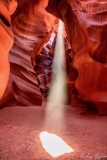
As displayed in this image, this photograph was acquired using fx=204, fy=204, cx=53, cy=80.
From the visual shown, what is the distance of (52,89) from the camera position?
736 cm

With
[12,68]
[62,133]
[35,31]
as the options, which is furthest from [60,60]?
[62,133]

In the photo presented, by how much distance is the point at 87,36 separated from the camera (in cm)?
427

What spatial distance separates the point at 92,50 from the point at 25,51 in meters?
1.75

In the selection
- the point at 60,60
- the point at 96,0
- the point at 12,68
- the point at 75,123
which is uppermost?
the point at 96,0

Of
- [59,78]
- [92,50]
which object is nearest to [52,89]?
[59,78]

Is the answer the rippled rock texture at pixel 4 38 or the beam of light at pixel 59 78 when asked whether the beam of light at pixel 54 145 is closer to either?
the rippled rock texture at pixel 4 38

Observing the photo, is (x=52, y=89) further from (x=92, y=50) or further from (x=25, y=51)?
(x=92, y=50)

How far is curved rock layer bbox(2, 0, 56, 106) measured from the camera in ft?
15.1

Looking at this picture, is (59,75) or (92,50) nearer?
(92,50)

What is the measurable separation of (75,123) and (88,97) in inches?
47.2

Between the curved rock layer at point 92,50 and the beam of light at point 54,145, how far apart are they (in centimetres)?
191

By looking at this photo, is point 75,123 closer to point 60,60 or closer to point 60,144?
point 60,144

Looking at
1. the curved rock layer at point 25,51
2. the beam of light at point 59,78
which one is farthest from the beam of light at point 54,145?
the beam of light at point 59,78

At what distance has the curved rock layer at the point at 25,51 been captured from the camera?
461 centimetres
